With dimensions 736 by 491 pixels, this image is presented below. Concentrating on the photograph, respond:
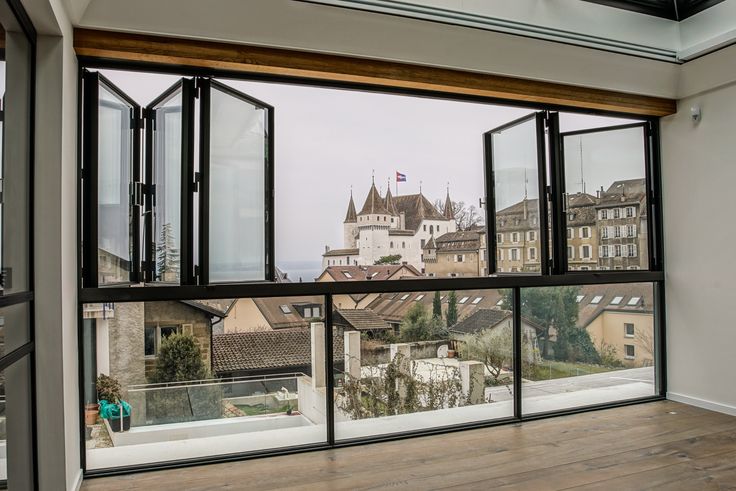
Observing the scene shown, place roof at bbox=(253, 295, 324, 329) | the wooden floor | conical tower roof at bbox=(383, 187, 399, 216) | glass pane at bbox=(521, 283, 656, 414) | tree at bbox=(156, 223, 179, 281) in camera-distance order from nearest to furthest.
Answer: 1. the wooden floor
2. tree at bbox=(156, 223, 179, 281)
3. roof at bbox=(253, 295, 324, 329)
4. conical tower roof at bbox=(383, 187, 399, 216)
5. glass pane at bbox=(521, 283, 656, 414)

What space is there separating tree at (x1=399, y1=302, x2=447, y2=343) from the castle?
31 centimetres

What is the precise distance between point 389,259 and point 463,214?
2.25ft

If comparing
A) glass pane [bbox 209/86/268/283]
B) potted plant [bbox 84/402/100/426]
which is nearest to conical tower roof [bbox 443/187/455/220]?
glass pane [bbox 209/86/268/283]

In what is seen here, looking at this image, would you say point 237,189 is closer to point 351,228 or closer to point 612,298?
point 351,228

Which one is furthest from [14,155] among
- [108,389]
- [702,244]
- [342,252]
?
[702,244]

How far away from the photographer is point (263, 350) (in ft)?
11.2

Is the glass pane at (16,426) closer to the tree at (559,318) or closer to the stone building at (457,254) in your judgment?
the stone building at (457,254)

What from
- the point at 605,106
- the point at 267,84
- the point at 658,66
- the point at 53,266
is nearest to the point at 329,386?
the point at 53,266

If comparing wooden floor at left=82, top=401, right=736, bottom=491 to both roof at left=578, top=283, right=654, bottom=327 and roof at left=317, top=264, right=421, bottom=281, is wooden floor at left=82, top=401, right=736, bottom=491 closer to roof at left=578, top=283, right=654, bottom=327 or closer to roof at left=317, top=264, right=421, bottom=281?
roof at left=578, top=283, right=654, bottom=327

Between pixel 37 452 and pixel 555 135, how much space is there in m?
3.91

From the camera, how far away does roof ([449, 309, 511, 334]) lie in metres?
3.91

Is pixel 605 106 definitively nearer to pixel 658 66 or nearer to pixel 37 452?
pixel 658 66

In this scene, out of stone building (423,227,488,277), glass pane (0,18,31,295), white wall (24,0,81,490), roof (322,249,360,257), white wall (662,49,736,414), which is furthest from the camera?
white wall (662,49,736,414)

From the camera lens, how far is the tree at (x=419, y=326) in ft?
12.3
